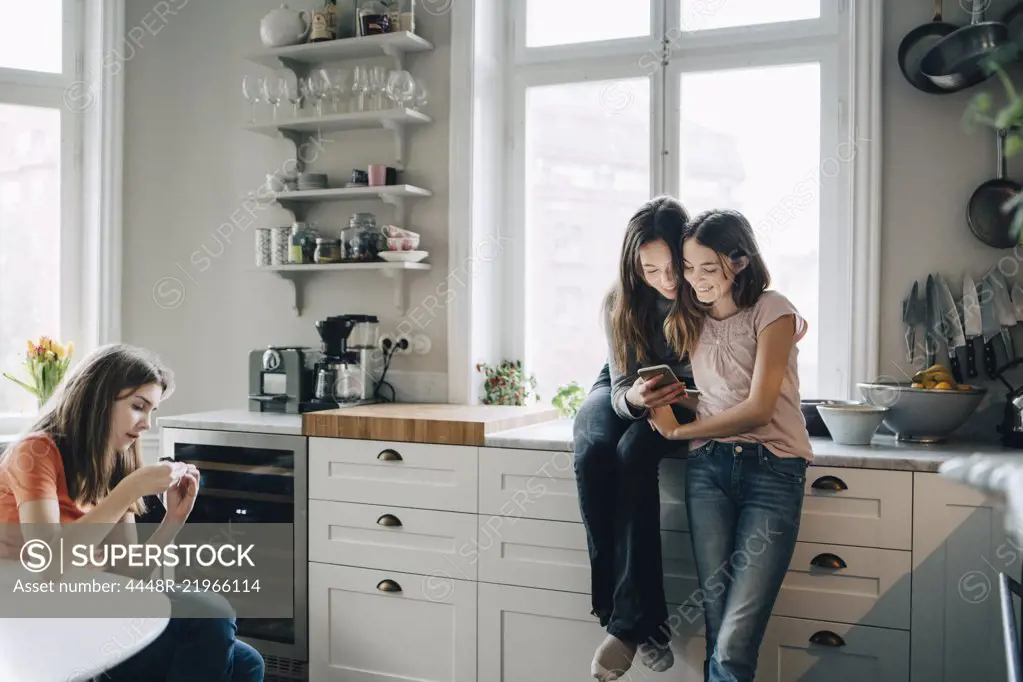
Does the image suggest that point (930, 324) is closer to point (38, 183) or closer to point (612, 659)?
point (612, 659)

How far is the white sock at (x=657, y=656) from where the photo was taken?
214 centimetres

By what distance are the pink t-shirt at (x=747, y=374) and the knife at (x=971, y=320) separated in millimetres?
814

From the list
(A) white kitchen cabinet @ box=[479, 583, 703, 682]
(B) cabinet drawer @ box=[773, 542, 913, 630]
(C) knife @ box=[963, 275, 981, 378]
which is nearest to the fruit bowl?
(C) knife @ box=[963, 275, 981, 378]

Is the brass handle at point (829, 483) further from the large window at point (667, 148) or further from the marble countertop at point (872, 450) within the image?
the large window at point (667, 148)

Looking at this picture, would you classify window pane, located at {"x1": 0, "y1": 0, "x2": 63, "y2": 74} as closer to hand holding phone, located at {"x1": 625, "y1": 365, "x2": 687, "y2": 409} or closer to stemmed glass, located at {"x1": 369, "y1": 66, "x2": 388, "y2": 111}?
stemmed glass, located at {"x1": 369, "y1": 66, "x2": 388, "y2": 111}

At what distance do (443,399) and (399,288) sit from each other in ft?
1.41

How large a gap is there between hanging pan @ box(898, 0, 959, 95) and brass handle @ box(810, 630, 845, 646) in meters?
1.54

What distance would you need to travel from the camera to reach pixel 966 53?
243 centimetres

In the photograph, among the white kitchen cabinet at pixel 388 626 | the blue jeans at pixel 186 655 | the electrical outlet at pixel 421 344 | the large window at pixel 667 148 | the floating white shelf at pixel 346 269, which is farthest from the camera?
the electrical outlet at pixel 421 344

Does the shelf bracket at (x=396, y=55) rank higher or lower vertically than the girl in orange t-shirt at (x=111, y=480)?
higher

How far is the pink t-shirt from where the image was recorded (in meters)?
2.00

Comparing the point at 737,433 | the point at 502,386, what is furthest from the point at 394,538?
the point at 737,433

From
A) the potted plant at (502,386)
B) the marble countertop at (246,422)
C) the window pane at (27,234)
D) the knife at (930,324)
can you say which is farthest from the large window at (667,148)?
the window pane at (27,234)

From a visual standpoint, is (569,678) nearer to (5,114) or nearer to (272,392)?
(272,392)
